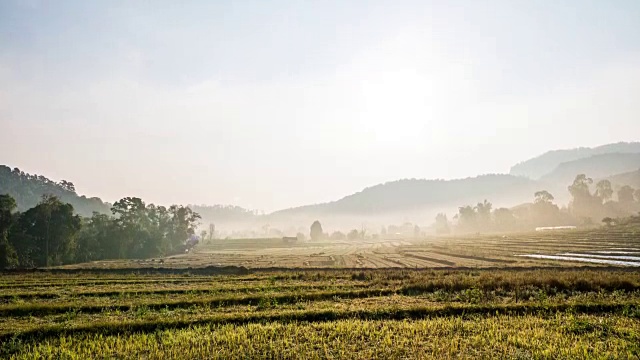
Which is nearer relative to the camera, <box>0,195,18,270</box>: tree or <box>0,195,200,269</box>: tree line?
<box>0,195,18,270</box>: tree

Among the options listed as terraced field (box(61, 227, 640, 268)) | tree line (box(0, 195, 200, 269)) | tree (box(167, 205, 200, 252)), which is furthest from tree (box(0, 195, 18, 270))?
tree (box(167, 205, 200, 252))

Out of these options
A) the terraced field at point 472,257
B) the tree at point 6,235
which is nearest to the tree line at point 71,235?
the tree at point 6,235

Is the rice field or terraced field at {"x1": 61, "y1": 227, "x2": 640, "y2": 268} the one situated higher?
the rice field

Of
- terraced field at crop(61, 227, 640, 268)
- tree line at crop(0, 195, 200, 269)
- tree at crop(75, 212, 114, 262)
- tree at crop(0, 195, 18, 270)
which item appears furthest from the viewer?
tree at crop(75, 212, 114, 262)

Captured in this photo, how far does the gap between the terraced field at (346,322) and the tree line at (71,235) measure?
6200cm

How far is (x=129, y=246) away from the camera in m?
112

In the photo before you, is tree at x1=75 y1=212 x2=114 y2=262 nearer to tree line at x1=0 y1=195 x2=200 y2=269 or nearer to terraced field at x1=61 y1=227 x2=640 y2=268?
tree line at x1=0 y1=195 x2=200 y2=269

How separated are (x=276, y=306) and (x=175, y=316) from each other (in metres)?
6.43

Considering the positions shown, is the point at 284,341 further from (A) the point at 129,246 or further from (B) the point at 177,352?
(A) the point at 129,246

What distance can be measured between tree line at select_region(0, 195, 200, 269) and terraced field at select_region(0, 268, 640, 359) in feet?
203

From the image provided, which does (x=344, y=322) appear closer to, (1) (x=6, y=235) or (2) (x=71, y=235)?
(1) (x=6, y=235)

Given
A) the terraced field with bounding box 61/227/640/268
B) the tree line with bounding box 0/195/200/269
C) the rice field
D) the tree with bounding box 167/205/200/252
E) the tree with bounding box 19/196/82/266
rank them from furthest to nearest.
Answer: the tree with bounding box 167/205/200/252 < the tree with bounding box 19/196/82/266 < the tree line with bounding box 0/195/200/269 < the terraced field with bounding box 61/227/640/268 < the rice field

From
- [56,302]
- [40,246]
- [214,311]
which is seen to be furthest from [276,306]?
[40,246]

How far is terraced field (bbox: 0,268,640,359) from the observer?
15391mm
